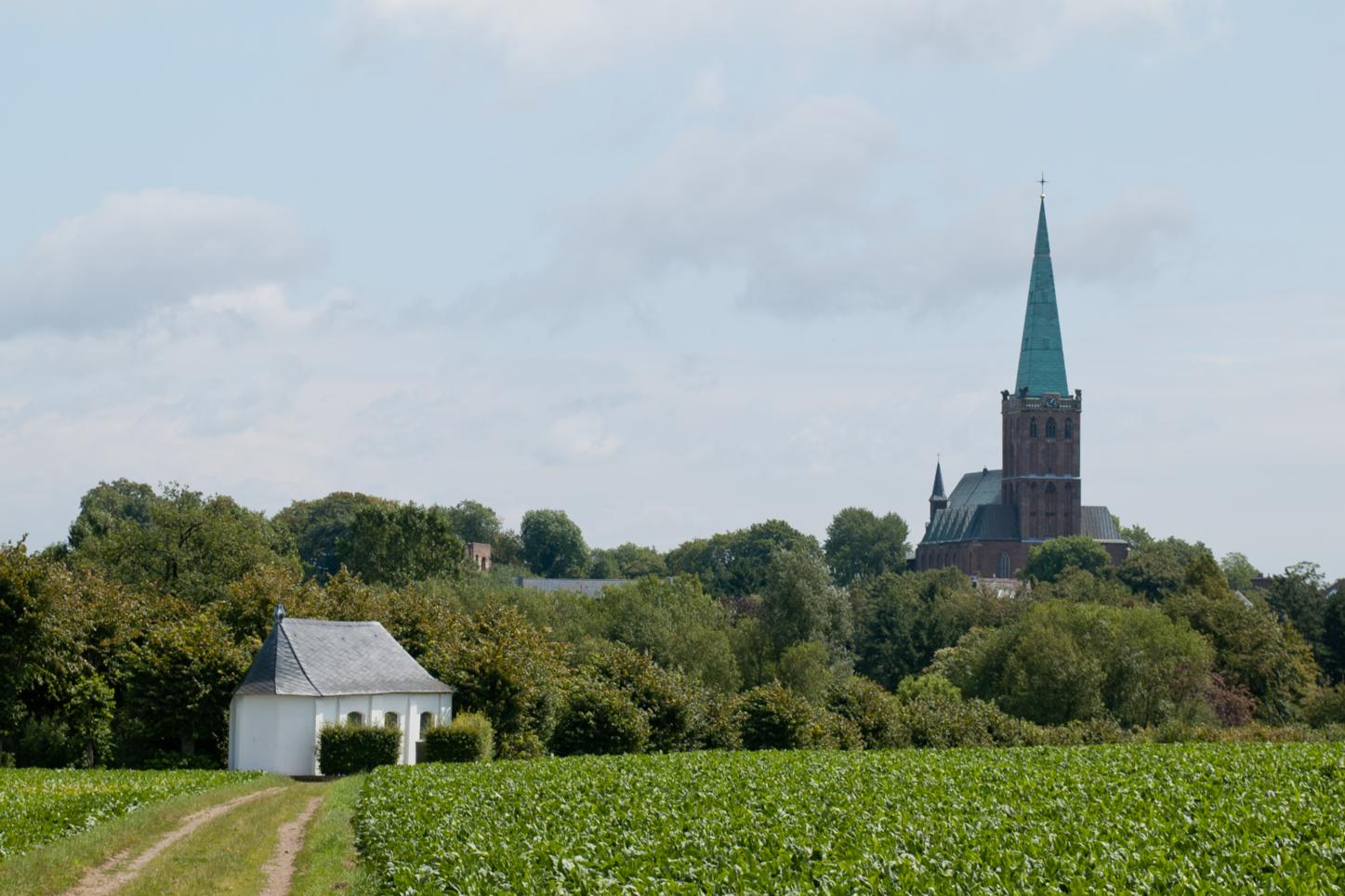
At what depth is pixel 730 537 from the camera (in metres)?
176

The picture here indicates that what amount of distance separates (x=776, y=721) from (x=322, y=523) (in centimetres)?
10116

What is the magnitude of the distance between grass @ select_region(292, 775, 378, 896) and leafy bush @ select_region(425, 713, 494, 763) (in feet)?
50.1

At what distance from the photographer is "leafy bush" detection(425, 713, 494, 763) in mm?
49844

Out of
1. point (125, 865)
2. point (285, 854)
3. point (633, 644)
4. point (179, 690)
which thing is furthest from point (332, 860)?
point (633, 644)

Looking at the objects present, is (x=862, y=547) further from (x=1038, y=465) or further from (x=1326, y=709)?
(x=1326, y=709)

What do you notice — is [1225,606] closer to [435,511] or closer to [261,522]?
[435,511]

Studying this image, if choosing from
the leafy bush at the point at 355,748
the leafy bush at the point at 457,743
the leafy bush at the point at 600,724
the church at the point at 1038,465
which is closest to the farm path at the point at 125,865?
the leafy bush at the point at 355,748

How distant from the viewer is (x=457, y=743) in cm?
4981

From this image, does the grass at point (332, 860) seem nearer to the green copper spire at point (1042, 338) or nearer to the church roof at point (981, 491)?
the green copper spire at point (1042, 338)

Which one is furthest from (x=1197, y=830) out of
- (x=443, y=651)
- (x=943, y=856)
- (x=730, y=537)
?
(x=730, y=537)

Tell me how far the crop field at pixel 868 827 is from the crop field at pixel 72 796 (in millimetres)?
5172

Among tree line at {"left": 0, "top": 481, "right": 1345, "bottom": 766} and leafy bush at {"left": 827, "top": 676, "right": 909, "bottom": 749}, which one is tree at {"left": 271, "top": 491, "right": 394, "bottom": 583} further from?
leafy bush at {"left": 827, "top": 676, "right": 909, "bottom": 749}

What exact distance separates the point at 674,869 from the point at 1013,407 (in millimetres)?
166756

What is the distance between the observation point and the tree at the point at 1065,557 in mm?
155250
